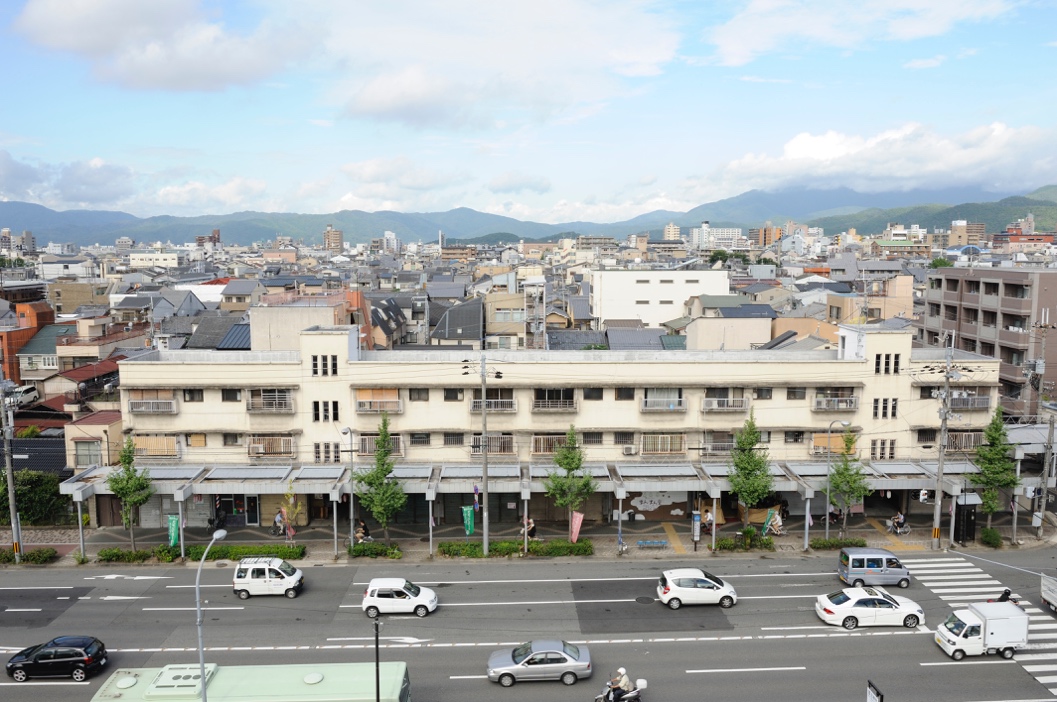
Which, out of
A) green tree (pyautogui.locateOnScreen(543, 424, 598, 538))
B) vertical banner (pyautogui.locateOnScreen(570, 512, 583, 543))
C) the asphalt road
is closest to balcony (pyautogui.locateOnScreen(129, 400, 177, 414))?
the asphalt road

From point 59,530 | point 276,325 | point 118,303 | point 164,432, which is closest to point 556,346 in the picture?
point 276,325

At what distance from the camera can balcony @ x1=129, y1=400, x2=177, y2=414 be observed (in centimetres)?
3912

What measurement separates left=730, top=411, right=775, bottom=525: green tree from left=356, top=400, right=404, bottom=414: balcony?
667 inches

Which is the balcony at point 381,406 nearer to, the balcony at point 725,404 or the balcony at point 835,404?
the balcony at point 725,404

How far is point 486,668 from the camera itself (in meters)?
25.8

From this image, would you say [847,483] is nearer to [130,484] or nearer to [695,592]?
[695,592]

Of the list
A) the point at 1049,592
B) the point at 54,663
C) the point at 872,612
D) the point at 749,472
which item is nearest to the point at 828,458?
the point at 749,472

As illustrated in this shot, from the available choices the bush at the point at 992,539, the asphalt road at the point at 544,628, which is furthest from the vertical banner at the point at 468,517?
the bush at the point at 992,539

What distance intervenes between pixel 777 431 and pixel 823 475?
314 centimetres

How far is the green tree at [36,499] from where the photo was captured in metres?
40.6

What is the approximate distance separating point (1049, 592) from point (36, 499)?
48401mm

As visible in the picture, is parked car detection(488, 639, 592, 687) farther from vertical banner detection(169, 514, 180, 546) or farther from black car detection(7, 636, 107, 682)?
vertical banner detection(169, 514, 180, 546)

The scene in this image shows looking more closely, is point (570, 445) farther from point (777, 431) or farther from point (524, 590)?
point (777, 431)

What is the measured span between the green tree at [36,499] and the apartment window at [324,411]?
1458 cm
